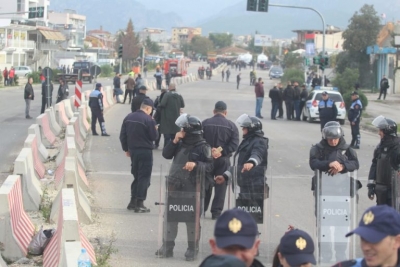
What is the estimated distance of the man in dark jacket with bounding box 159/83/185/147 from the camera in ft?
62.2

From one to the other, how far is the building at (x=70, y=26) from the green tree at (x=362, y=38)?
243 ft

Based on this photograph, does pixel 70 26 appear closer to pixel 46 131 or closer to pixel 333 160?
pixel 46 131

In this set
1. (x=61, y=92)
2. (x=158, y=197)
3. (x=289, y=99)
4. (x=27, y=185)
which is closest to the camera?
(x=27, y=185)

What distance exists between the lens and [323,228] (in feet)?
29.0

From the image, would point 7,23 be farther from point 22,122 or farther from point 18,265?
point 18,265

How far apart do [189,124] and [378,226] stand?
251 inches

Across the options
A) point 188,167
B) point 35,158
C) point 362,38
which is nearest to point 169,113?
point 35,158

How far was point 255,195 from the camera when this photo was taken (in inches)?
384

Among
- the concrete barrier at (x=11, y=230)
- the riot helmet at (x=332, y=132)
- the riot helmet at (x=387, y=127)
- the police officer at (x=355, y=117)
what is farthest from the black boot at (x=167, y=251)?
the police officer at (x=355, y=117)

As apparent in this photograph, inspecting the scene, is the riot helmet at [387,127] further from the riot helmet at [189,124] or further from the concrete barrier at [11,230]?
the concrete barrier at [11,230]

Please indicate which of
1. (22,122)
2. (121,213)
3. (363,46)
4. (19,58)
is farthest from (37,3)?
(121,213)

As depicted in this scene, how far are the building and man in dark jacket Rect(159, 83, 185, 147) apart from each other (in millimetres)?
116984

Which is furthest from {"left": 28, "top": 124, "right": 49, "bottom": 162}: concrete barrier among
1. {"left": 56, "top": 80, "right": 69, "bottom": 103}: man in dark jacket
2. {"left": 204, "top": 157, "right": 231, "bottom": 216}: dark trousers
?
{"left": 56, "top": 80, "right": 69, "bottom": 103}: man in dark jacket

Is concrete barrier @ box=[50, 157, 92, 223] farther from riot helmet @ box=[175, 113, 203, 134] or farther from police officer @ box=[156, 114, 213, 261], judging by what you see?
riot helmet @ box=[175, 113, 203, 134]
